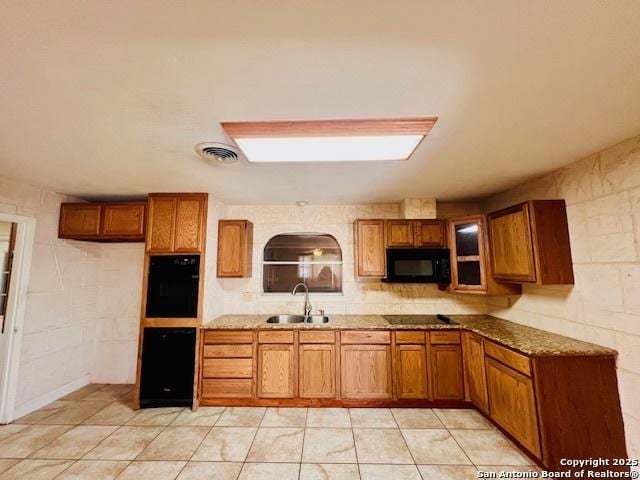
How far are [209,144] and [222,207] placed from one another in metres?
1.83

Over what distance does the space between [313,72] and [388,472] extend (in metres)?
2.66

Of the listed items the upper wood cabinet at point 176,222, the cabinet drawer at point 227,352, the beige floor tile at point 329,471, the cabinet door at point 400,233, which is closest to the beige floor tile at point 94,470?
the cabinet drawer at point 227,352

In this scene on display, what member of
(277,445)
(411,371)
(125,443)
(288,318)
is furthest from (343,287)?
(125,443)

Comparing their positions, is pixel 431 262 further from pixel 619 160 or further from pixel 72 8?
pixel 72 8

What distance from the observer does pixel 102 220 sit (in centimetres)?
336

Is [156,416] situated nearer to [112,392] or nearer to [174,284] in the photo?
[112,392]

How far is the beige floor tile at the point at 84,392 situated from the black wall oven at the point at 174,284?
1472mm

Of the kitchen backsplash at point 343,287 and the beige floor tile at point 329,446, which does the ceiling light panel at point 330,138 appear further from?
the beige floor tile at point 329,446

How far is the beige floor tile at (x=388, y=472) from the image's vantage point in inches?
80.4

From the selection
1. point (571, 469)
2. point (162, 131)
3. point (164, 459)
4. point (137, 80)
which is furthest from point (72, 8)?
point (571, 469)

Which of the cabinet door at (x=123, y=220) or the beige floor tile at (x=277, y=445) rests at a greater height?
the cabinet door at (x=123, y=220)

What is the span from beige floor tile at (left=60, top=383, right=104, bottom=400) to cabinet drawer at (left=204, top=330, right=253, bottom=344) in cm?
170

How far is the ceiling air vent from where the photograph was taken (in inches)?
82.3

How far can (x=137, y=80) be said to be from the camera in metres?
1.39
